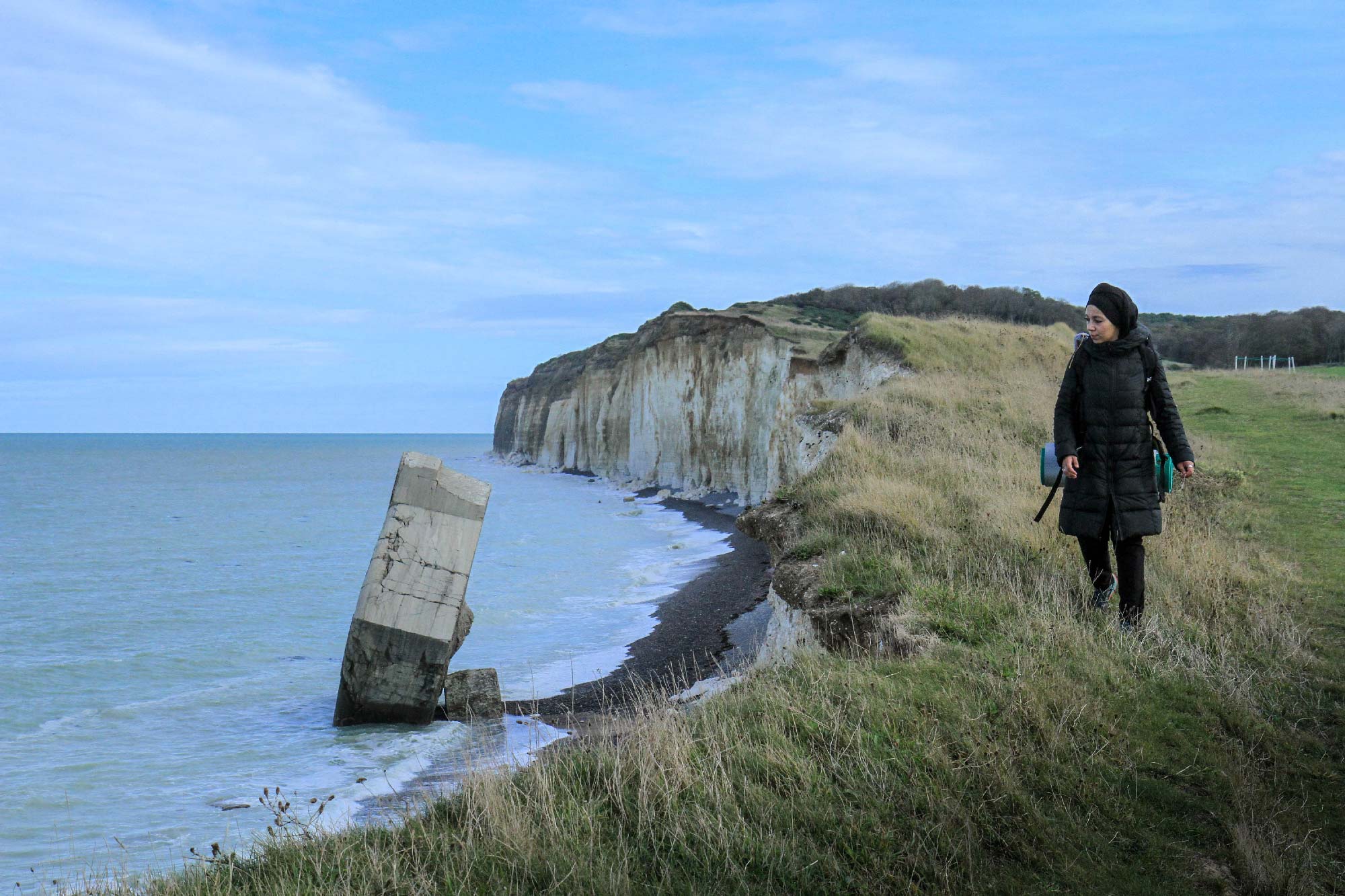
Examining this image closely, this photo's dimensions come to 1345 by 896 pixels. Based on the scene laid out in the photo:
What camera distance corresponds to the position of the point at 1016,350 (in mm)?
24234

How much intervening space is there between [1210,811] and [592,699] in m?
9.02

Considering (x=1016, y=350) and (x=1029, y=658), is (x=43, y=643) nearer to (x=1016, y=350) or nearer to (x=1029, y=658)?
(x=1029, y=658)

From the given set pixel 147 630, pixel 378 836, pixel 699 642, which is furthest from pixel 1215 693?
pixel 147 630

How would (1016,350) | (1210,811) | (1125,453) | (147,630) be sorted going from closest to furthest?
(1210,811), (1125,453), (147,630), (1016,350)

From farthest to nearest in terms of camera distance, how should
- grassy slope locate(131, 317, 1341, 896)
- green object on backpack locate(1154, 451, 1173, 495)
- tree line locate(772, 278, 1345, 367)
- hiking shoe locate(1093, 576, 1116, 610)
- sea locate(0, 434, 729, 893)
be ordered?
1. tree line locate(772, 278, 1345, 367)
2. sea locate(0, 434, 729, 893)
3. hiking shoe locate(1093, 576, 1116, 610)
4. green object on backpack locate(1154, 451, 1173, 495)
5. grassy slope locate(131, 317, 1341, 896)

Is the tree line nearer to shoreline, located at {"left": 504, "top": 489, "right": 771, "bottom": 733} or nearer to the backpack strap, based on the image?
Result: shoreline, located at {"left": 504, "top": 489, "right": 771, "bottom": 733}

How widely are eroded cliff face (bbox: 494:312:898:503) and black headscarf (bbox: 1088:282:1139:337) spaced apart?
10436 millimetres

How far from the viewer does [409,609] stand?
1113cm

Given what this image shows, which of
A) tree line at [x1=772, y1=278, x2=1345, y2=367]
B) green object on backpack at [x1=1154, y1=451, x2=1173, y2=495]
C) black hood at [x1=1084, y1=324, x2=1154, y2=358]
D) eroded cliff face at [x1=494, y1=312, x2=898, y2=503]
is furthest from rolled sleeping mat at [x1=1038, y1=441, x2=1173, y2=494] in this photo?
tree line at [x1=772, y1=278, x2=1345, y2=367]

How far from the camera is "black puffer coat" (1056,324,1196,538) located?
602cm

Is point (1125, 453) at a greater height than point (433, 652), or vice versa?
point (1125, 453)

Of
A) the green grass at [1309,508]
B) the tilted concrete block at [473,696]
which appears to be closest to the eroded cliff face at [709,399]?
the green grass at [1309,508]

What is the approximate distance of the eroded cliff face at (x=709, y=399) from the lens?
27.5 metres

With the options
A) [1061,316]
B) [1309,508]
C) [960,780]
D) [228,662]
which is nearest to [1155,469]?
[960,780]
